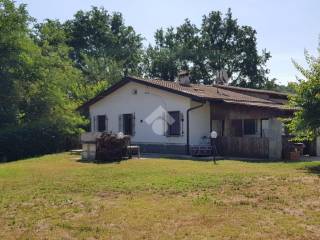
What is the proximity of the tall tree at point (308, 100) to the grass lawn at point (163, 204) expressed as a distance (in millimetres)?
2456

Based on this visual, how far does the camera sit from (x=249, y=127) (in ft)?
77.6

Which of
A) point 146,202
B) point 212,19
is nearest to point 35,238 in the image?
point 146,202

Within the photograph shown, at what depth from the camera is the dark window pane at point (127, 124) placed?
25.0m

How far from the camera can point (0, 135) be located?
22.4 metres

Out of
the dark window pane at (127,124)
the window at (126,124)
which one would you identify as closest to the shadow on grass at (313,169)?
the window at (126,124)

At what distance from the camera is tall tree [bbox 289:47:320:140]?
15.6m

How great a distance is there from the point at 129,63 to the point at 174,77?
774 centimetres

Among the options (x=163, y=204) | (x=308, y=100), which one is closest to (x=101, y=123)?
(x=308, y=100)

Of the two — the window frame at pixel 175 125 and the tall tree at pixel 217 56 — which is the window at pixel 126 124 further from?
the tall tree at pixel 217 56

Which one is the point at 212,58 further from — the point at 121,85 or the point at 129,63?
the point at 121,85

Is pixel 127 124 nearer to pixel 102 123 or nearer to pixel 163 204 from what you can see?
pixel 102 123

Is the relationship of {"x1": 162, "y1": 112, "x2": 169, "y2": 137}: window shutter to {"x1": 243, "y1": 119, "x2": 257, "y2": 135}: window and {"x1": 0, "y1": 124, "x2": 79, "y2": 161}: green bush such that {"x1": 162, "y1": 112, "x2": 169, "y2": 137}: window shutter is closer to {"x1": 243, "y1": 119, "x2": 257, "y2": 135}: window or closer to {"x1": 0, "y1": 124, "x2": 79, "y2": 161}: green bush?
{"x1": 243, "y1": 119, "x2": 257, "y2": 135}: window

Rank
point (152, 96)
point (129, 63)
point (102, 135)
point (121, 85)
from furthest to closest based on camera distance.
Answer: point (129, 63) < point (121, 85) < point (152, 96) < point (102, 135)

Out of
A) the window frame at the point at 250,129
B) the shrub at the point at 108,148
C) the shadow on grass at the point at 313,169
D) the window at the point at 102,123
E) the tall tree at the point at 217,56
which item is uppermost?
the tall tree at the point at 217,56
